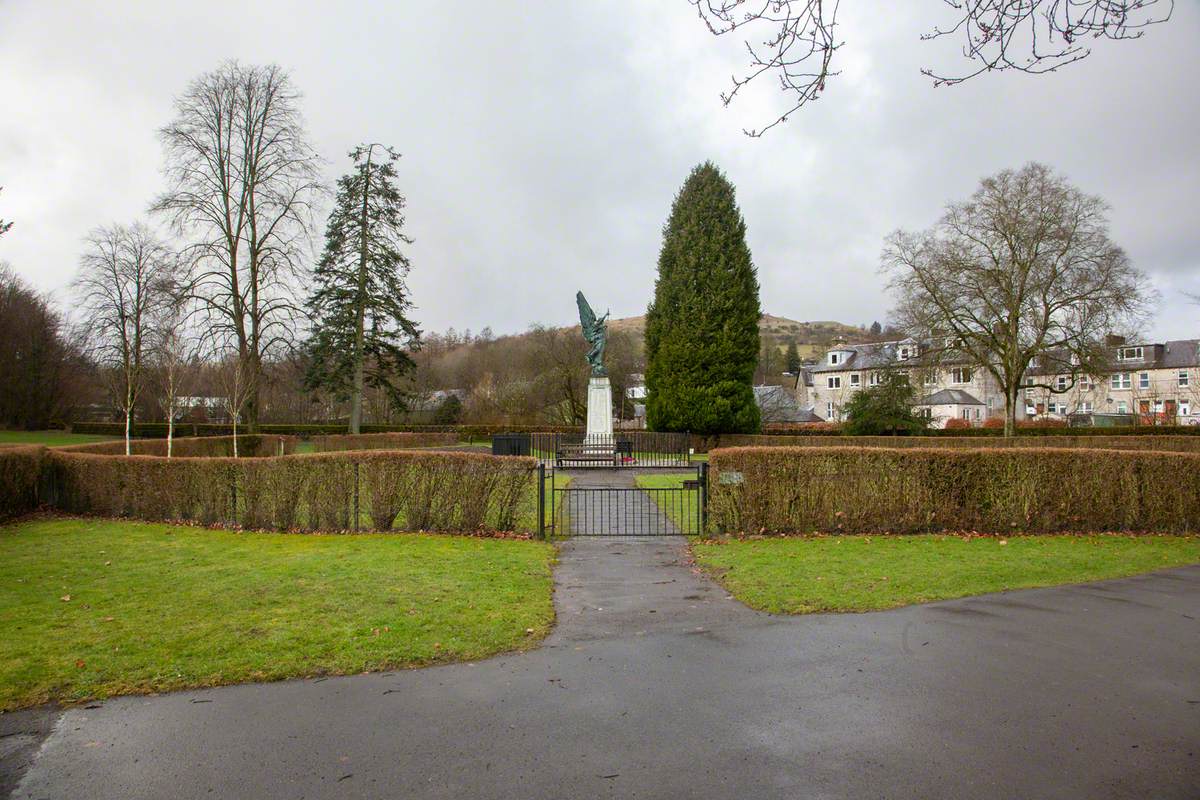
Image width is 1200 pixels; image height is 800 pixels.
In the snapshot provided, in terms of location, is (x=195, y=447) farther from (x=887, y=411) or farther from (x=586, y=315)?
(x=887, y=411)

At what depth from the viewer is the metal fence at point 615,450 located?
27.7m

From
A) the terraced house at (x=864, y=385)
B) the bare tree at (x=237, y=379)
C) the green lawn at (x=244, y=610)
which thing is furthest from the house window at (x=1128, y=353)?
the bare tree at (x=237, y=379)

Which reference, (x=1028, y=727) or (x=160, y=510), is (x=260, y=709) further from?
(x=160, y=510)

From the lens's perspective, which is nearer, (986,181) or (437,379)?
(986,181)

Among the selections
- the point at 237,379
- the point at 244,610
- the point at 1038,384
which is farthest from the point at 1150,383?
the point at 244,610

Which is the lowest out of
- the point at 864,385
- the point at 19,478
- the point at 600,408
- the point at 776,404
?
the point at 19,478

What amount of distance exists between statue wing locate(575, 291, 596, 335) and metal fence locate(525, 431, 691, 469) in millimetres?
5723

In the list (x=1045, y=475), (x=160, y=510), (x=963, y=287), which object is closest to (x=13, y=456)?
(x=160, y=510)

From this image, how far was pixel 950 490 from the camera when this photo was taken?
11477 mm

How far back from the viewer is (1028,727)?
4027mm

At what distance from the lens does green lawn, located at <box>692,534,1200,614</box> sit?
7.13 m

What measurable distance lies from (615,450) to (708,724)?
2469 cm

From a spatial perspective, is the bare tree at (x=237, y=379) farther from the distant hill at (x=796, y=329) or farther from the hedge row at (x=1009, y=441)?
the distant hill at (x=796, y=329)

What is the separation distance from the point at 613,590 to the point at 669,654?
7.58 feet
